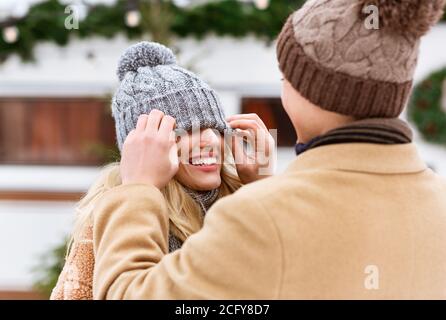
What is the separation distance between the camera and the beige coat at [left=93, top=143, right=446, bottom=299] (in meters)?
1.26

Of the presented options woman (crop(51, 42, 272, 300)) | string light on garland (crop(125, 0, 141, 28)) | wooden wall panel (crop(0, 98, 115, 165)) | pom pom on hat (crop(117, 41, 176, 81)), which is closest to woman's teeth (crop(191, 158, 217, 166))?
woman (crop(51, 42, 272, 300))

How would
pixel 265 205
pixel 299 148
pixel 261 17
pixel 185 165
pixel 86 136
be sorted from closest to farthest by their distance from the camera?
pixel 265 205, pixel 299 148, pixel 185 165, pixel 261 17, pixel 86 136

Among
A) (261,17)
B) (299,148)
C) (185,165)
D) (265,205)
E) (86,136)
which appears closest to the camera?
(265,205)

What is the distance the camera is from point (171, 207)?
197 centimetres

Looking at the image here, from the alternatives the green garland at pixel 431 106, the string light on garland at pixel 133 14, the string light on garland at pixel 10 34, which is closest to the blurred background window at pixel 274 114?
the green garland at pixel 431 106

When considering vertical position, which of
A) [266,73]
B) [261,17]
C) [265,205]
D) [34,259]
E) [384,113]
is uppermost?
[384,113]

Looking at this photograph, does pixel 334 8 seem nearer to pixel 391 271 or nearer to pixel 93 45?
pixel 391 271

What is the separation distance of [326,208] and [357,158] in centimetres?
13

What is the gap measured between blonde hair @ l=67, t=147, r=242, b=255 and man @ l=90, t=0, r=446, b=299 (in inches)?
16.8

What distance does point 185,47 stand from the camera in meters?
7.89

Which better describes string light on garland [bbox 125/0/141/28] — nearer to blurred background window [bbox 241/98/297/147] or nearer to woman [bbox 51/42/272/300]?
blurred background window [bbox 241/98/297/147]

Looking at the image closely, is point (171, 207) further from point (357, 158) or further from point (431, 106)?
point (431, 106)
